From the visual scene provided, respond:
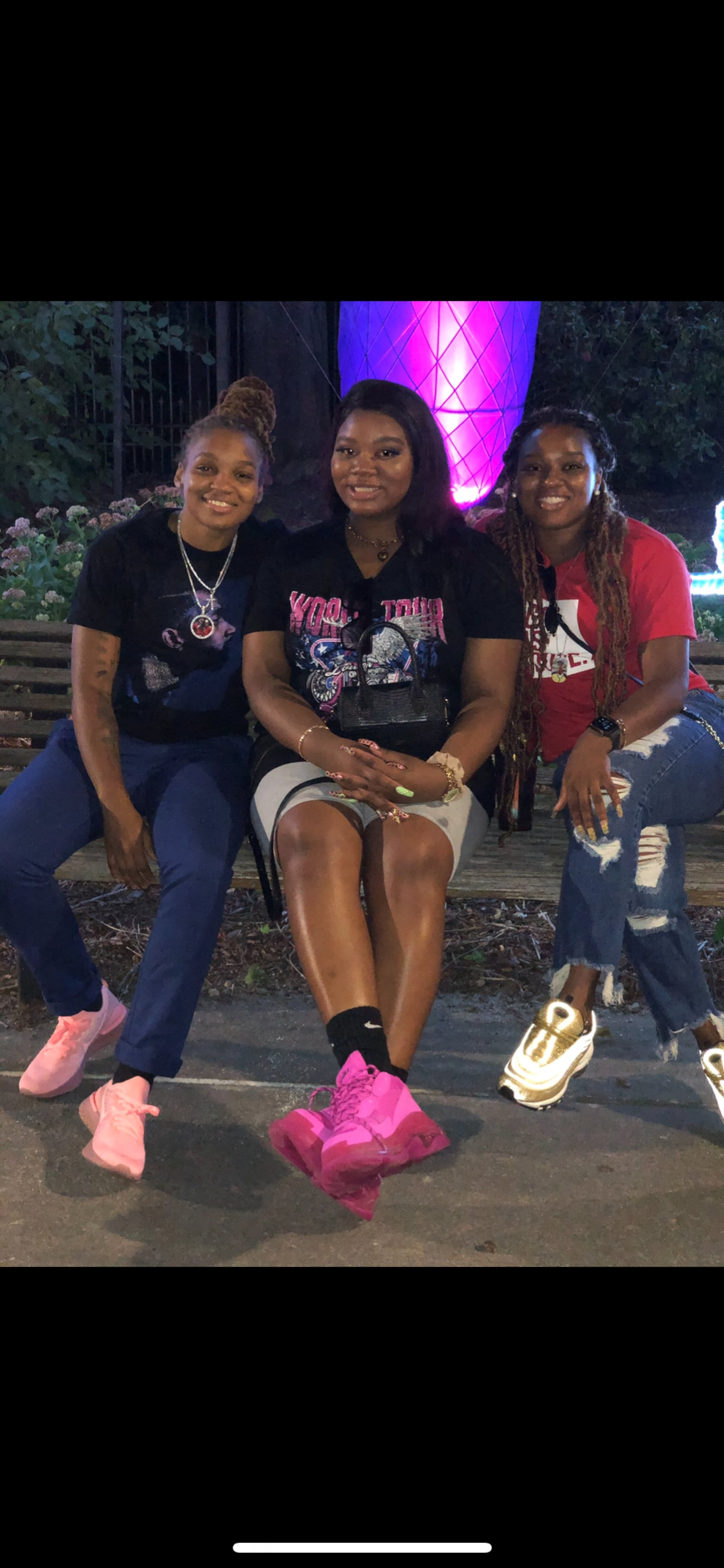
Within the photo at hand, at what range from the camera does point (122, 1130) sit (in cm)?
271

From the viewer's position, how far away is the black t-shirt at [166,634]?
3252 millimetres

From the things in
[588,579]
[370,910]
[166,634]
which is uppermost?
[588,579]

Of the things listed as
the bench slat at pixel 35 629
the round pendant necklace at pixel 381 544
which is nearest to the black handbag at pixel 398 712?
the round pendant necklace at pixel 381 544

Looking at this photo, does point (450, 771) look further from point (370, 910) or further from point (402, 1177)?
point (402, 1177)

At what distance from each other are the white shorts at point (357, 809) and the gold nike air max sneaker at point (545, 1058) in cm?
40

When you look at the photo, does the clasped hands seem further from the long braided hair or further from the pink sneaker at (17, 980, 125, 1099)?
the pink sneaker at (17, 980, 125, 1099)

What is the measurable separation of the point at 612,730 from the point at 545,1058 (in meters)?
0.76

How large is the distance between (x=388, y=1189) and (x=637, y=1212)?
1.76 feet

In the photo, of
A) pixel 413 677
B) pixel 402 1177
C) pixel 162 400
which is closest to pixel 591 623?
pixel 413 677

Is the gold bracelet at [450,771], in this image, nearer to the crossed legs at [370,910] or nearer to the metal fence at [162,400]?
the crossed legs at [370,910]

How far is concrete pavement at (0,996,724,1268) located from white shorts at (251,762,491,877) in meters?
0.66
